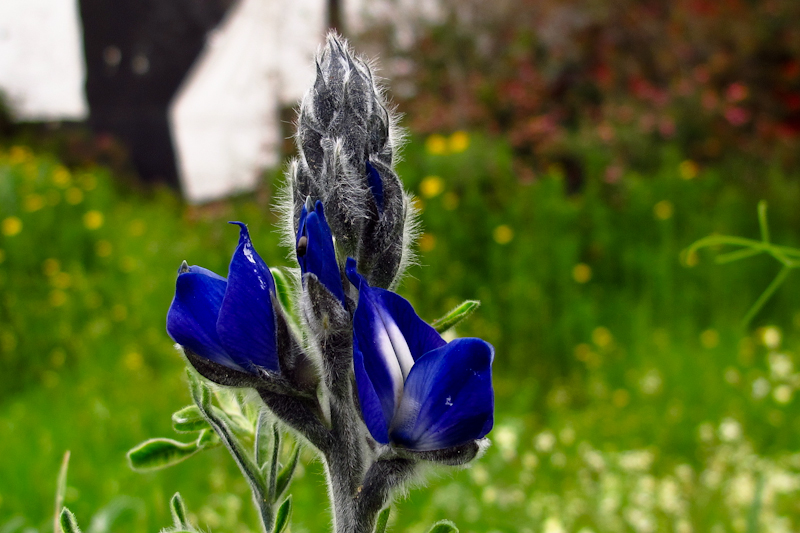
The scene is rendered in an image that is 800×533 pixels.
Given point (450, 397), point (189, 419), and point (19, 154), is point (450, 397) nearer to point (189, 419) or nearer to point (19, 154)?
point (189, 419)

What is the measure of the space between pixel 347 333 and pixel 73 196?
6125 mm

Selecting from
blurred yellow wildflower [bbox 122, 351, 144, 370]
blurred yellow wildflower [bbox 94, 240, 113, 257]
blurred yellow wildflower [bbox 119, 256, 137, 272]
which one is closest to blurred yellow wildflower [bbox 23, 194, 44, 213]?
blurred yellow wildflower [bbox 94, 240, 113, 257]

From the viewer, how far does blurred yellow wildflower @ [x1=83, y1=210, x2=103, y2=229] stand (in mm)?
5406

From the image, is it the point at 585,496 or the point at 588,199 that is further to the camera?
the point at 588,199

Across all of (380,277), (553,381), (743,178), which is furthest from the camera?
(743,178)

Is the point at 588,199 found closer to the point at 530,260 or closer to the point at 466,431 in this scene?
the point at 530,260

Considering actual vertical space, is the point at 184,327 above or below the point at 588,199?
above

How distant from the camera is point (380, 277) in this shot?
767 millimetres

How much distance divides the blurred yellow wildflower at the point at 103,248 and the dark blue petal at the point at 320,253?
16.2 feet

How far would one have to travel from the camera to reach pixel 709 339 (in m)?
3.82

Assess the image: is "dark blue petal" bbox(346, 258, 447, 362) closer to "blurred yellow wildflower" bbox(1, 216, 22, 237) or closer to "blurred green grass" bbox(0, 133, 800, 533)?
"blurred green grass" bbox(0, 133, 800, 533)

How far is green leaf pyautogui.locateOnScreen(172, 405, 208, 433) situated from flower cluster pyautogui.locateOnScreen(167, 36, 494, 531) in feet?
0.54

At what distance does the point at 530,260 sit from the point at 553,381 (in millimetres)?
825

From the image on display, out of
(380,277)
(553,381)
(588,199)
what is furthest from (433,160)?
(380,277)
